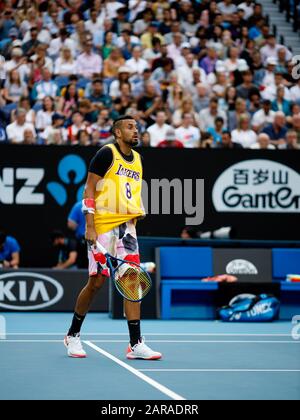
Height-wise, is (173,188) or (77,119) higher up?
(77,119)

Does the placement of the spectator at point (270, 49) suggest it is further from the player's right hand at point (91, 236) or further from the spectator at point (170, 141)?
the player's right hand at point (91, 236)

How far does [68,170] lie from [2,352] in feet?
20.2

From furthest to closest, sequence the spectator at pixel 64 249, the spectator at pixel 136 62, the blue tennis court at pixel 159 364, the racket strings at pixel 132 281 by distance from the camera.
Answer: the spectator at pixel 136 62 < the spectator at pixel 64 249 < the racket strings at pixel 132 281 < the blue tennis court at pixel 159 364

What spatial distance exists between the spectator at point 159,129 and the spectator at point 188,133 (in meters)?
0.22

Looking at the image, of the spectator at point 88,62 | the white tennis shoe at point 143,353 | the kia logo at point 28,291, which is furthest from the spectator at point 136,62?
the white tennis shoe at point 143,353

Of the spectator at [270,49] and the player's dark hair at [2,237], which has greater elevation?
the spectator at [270,49]

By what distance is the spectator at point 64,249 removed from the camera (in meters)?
14.1

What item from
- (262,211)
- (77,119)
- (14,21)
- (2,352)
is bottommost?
(2,352)

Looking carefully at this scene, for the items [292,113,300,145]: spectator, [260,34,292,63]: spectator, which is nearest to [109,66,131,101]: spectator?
[292,113,300,145]: spectator

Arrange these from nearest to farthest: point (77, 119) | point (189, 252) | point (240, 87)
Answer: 1. point (189, 252)
2. point (77, 119)
3. point (240, 87)
